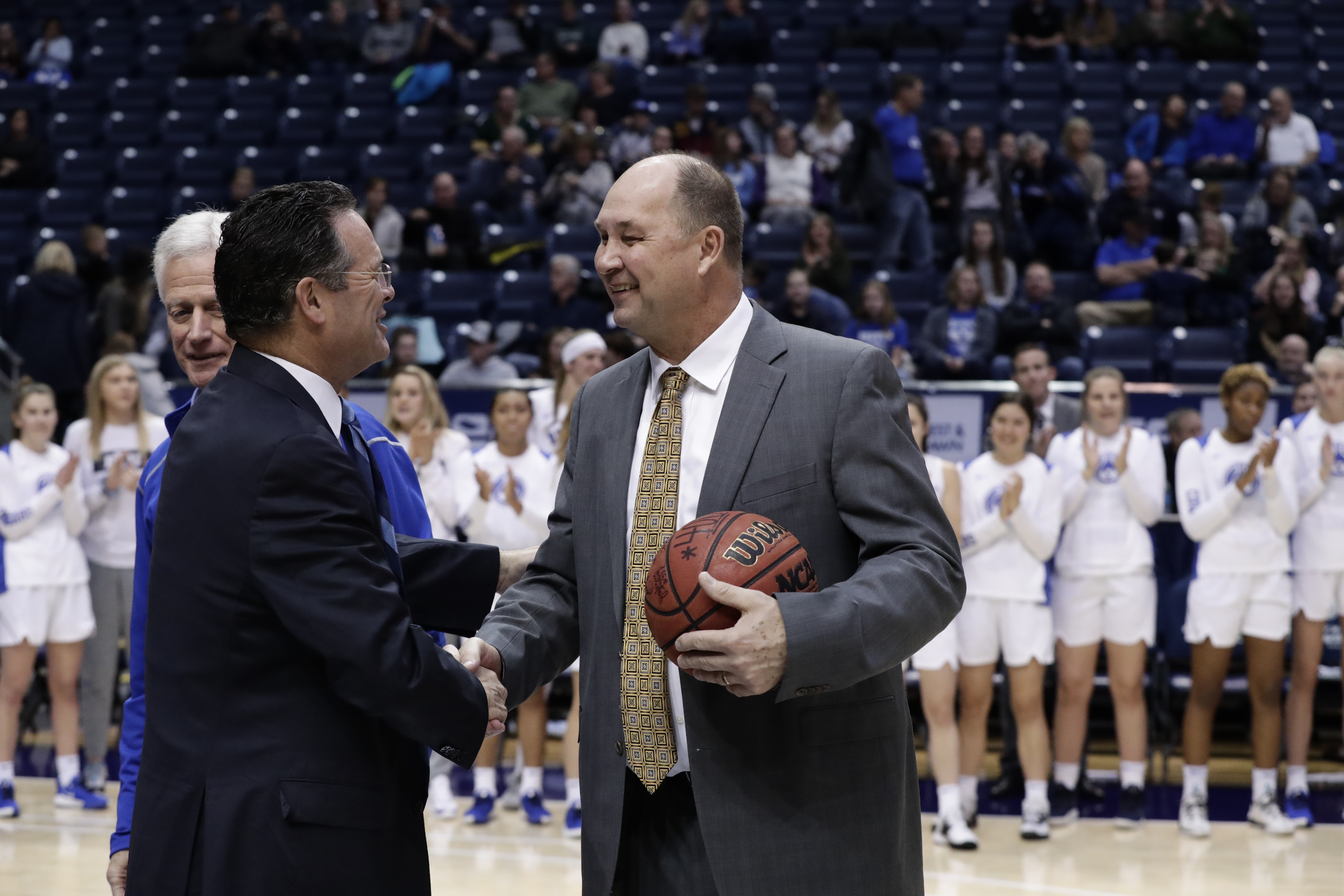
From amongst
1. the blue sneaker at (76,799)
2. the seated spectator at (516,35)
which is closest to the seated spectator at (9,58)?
the seated spectator at (516,35)

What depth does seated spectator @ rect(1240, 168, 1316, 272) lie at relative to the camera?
10523mm

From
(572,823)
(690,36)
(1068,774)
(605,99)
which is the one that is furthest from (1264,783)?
(690,36)

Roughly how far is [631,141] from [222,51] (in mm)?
5399

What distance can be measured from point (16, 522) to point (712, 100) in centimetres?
799

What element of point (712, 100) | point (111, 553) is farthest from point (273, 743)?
point (712, 100)

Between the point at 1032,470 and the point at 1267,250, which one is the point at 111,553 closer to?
the point at 1032,470

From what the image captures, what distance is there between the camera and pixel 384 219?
1159cm

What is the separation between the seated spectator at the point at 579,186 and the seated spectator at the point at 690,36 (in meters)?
2.60

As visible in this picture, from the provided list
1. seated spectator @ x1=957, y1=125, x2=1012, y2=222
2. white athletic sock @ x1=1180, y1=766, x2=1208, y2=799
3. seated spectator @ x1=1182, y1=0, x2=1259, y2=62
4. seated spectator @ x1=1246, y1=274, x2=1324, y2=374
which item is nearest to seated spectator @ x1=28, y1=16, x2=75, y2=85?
seated spectator @ x1=957, y1=125, x2=1012, y2=222

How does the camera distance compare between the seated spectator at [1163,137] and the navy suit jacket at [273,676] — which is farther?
the seated spectator at [1163,137]

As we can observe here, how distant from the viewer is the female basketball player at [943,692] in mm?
6285

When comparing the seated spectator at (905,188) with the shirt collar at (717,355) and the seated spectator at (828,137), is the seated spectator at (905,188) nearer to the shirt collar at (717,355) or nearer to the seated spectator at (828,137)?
the seated spectator at (828,137)

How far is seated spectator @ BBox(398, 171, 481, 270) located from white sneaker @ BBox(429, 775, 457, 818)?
544cm

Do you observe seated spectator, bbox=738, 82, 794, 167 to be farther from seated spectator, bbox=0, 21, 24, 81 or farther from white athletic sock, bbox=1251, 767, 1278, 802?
seated spectator, bbox=0, 21, 24, 81
